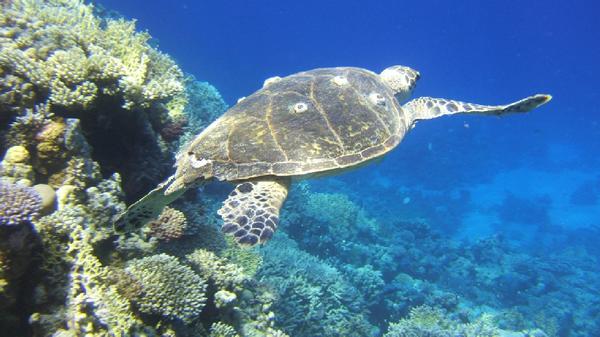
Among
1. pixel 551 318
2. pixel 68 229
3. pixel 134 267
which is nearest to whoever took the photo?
pixel 68 229

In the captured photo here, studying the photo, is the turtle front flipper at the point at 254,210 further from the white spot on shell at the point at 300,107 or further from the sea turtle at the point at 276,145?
the white spot on shell at the point at 300,107

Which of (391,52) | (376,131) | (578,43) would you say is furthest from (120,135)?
(578,43)

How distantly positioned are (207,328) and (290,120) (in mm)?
2517

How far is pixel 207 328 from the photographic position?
3652 millimetres

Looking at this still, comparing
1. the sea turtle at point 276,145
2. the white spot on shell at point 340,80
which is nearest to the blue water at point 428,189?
the sea turtle at point 276,145

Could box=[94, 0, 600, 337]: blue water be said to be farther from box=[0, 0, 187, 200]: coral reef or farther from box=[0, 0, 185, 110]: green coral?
box=[0, 0, 185, 110]: green coral

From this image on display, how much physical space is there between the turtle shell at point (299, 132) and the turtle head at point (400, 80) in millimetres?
1567

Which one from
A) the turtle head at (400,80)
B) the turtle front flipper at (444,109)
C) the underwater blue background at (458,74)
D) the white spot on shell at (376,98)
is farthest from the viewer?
the underwater blue background at (458,74)

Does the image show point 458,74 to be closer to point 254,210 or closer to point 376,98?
point 376,98

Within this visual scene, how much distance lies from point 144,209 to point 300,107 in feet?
7.00

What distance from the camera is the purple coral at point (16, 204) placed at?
2.16 meters

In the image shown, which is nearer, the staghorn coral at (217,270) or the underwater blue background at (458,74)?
the staghorn coral at (217,270)

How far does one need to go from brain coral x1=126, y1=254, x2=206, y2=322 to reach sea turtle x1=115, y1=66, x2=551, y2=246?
42 centimetres

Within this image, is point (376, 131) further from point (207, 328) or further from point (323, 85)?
point (207, 328)
